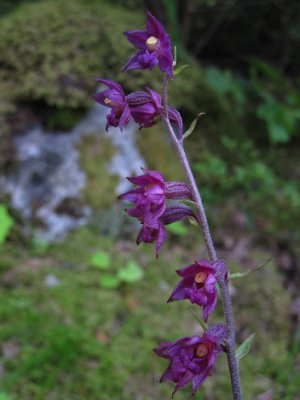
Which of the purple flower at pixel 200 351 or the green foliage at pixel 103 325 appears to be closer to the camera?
the purple flower at pixel 200 351

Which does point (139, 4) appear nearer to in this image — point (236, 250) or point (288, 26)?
point (288, 26)

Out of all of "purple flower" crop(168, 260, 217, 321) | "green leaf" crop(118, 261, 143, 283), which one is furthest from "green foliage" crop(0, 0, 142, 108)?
"purple flower" crop(168, 260, 217, 321)

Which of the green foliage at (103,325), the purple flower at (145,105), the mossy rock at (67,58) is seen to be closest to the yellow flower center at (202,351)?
the purple flower at (145,105)

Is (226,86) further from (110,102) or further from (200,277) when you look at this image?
(200,277)

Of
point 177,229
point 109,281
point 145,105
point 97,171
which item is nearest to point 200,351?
point 145,105

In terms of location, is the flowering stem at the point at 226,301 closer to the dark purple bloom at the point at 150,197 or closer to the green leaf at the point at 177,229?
the dark purple bloom at the point at 150,197

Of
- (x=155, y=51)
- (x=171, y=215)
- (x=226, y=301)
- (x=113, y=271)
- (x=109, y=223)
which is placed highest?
(x=155, y=51)
